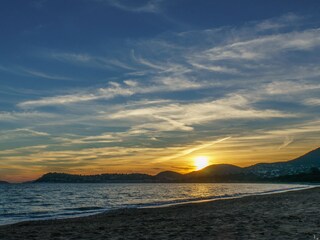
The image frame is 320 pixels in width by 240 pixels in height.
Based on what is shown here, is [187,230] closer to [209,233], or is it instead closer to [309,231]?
[209,233]

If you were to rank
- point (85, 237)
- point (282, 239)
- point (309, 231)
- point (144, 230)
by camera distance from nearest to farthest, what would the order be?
point (282, 239) < point (309, 231) < point (85, 237) < point (144, 230)

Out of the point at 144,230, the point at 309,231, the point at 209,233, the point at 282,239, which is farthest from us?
the point at 144,230

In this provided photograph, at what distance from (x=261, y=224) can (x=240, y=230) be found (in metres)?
2.14

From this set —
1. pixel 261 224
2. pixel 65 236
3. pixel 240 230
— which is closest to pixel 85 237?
pixel 65 236

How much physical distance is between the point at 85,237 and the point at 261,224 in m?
8.43

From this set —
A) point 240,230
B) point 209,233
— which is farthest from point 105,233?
point 240,230

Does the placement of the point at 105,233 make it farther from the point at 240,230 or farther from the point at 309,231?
the point at 309,231

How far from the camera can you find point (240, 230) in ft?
52.1

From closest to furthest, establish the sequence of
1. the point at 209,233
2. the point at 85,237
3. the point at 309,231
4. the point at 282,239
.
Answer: the point at 282,239
the point at 309,231
the point at 209,233
the point at 85,237

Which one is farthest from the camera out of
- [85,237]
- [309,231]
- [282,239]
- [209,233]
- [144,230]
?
[144,230]

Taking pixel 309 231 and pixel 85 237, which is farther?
pixel 85 237

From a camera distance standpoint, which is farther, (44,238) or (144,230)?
(144,230)

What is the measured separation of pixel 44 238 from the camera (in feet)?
54.8

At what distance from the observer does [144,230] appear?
1814cm
